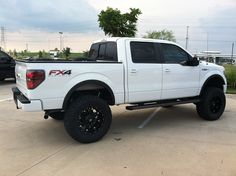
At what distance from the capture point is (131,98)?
21.7ft

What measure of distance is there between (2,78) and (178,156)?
41.6ft

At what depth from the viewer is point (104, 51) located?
7141mm

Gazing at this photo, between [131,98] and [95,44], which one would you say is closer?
[131,98]

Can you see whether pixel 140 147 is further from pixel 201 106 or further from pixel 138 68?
pixel 201 106

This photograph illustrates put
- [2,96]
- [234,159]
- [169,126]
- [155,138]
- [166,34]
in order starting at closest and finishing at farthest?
[234,159] → [155,138] → [169,126] → [2,96] → [166,34]

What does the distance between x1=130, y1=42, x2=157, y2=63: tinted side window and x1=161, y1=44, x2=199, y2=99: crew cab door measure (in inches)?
11.1

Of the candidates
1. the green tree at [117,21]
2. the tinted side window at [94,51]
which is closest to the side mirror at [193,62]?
the tinted side window at [94,51]

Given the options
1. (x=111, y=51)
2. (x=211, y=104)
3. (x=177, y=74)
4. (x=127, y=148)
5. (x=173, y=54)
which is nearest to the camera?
(x=127, y=148)

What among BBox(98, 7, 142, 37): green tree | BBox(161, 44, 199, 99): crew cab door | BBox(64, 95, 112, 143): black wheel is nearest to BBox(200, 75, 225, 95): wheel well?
BBox(161, 44, 199, 99): crew cab door

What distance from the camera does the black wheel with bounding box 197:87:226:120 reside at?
790 centimetres

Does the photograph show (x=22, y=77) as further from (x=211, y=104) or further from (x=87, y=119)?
(x=211, y=104)

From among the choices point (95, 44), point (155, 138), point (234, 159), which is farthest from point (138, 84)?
point (234, 159)

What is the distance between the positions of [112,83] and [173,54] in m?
1.91

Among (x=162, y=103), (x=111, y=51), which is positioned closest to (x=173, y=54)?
(x=162, y=103)
